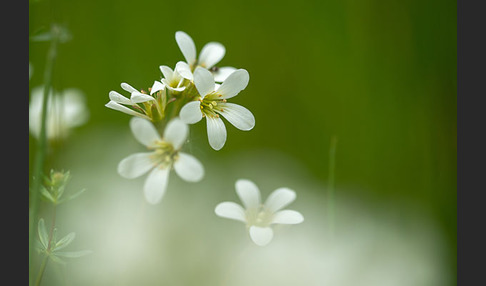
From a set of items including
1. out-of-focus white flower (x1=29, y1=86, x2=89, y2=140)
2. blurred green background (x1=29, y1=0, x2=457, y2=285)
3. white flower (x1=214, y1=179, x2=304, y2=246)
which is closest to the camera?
white flower (x1=214, y1=179, x2=304, y2=246)

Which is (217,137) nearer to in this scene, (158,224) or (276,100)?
(158,224)

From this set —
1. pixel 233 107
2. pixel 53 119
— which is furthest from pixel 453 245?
pixel 53 119

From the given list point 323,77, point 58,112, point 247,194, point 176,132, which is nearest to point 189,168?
point 176,132

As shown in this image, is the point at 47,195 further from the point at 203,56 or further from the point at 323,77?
the point at 323,77

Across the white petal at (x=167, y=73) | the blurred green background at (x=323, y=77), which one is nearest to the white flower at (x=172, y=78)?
the white petal at (x=167, y=73)

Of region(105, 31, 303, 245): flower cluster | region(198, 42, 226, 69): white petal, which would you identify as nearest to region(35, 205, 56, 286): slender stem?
region(105, 31, 303, 245): flower cluster

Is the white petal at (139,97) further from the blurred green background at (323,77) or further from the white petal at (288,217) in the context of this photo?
the blurred green background at (323,77)

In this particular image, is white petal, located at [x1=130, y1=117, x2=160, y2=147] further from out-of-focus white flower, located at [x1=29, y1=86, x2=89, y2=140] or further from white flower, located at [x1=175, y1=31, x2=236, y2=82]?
out-of-focus white flower, located at [x1=29, y1=86, x2=89, y2=140]
